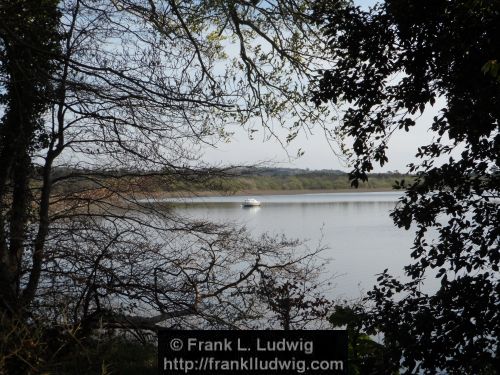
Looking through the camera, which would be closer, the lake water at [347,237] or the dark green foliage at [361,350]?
the dark green foliage at [361,350]

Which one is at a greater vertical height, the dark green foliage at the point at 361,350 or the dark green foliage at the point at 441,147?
the dark green foliage at the point at 441,147

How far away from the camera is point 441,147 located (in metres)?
3.86

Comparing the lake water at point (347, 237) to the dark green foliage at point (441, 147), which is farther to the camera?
the lake water at point (347, 237)

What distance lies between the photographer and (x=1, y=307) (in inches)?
182

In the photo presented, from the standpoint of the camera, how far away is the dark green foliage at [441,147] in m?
3.45

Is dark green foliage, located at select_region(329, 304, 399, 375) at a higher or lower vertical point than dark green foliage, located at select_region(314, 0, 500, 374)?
lower

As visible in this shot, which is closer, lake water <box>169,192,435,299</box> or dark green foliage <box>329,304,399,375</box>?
dark green foliage <box>329,304,399,375</box>

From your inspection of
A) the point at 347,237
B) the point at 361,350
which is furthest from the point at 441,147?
the point at 347,237

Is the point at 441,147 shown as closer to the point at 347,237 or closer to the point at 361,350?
the point at 361,350

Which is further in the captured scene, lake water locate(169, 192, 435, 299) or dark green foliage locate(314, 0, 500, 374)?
lake water locate(169, 192, 435, 299)

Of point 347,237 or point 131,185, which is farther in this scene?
point 347,237

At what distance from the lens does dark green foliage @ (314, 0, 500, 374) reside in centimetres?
345

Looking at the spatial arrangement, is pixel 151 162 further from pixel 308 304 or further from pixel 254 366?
pixel 254 366

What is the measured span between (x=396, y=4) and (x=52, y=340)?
310 centimetres
